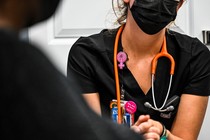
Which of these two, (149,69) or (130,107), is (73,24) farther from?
(130,107)

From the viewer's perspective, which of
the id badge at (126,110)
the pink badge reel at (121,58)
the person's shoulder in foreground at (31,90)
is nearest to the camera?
the person's shoulder in foreground at (31,90)

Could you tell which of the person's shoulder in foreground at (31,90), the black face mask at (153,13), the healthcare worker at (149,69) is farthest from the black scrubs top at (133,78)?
the person's shoulder in foreground at (31,90)

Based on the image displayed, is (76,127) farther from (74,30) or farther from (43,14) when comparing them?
(74,30)

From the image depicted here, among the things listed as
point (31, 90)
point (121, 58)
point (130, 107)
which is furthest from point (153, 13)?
point (31, 90)

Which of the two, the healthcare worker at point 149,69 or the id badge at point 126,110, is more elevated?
the healthcare worker at point 149,69

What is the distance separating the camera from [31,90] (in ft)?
0.73

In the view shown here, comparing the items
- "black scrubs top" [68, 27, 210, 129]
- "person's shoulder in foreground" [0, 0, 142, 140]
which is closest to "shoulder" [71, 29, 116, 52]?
"black scrubs top" [68, 27, 210, 129]

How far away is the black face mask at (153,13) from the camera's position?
1139 millimetres

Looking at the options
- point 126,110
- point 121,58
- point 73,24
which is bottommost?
point 126,110

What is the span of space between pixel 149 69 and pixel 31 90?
3.34 ft

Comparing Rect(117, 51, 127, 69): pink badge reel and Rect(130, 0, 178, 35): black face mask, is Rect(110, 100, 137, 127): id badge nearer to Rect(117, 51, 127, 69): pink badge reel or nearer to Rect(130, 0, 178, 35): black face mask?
Rect(117, 51, 127, 69): pink badge reel

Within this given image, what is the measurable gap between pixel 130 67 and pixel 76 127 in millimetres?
976

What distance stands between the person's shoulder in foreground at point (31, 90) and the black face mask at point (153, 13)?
0.93 metres

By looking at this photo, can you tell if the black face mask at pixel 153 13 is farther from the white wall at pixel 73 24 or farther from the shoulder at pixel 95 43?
the white wall at pixel 73 24
